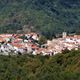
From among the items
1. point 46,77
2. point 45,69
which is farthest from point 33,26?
point 46,77

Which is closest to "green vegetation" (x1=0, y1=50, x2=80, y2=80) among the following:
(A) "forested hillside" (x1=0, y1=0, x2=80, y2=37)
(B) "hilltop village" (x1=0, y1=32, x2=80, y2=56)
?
(B) "hilltop village" (x1=0, y1=32, x2=80, y2=56)

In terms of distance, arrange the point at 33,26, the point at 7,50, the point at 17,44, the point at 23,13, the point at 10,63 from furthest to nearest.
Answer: the point at 23,13
the point at 33,26
the point at 17,44
the point at 7,50
the point at 10,63

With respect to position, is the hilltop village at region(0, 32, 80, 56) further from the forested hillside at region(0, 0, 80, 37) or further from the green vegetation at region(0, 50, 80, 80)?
the forested hillside at region(0, 0, 80, 37)

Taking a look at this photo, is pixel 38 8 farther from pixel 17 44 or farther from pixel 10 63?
pixel 10 63

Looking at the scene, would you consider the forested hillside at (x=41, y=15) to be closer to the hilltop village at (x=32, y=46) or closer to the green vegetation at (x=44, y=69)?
the hilltop village at (x=32, y=46)

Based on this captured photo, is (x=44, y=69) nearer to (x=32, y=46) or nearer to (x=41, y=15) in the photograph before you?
(x=32, y=46)

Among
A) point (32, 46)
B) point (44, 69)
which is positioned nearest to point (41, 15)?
point (32, 46)
